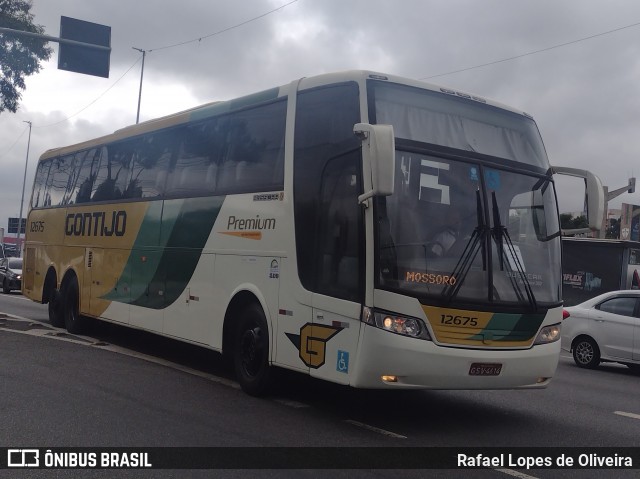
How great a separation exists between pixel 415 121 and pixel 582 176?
2.40m

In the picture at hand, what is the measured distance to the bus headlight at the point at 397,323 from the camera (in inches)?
280

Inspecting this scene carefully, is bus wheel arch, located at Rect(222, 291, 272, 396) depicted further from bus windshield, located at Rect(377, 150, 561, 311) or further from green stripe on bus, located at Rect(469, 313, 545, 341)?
green stripe on bus, located at Rect(469, 313, 545, 341)

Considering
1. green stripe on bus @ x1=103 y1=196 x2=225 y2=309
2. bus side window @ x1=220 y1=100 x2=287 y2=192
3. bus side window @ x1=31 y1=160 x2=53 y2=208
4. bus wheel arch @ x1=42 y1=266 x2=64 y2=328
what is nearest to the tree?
bus side window @ x1=31 y1=160 x2=53 y2=208

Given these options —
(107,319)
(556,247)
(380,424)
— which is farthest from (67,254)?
(556,247)

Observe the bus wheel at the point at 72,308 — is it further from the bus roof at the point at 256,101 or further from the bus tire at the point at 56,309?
the bus roof at the point at 256,101

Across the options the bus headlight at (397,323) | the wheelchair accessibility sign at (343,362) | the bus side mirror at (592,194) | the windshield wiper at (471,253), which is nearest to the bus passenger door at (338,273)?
the wheelchair accessibility sign at (343,362)

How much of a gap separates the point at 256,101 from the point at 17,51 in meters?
20.6

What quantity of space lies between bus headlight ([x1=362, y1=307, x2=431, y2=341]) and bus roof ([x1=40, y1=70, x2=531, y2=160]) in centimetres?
245

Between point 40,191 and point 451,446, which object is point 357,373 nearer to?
point 451,446

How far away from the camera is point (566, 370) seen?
14.1 m

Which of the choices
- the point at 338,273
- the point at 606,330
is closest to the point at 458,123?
the point at 338,273

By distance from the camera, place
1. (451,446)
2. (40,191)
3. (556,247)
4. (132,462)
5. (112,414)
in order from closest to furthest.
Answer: (132,462)
(451,446)
(112,414)
(556,247)
(40,191)

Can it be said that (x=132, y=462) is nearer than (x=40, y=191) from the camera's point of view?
Yes

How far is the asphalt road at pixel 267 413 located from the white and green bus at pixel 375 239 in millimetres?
559
